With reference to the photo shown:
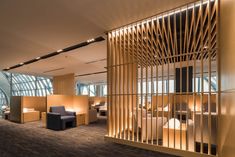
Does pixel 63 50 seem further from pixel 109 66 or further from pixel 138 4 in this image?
pixel 138 4

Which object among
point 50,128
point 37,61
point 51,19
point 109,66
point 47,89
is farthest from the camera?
point 47,89

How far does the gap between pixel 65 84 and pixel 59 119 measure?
7150 mm

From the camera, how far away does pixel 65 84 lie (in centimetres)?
1477

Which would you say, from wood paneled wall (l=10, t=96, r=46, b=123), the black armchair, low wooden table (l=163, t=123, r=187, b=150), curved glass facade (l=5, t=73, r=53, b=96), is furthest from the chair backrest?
curved glass facade (l=5, t=73, r=53, b=96)

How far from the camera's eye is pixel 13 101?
11.3 meters

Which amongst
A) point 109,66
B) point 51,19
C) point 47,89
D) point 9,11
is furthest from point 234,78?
point 47,89

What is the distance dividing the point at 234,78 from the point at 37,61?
10208mm

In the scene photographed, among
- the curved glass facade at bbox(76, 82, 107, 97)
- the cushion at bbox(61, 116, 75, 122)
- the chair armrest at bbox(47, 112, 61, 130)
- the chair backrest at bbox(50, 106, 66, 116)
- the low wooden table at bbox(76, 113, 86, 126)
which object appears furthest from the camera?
the curved glass facade at bbox(76, 82, 107, 97)

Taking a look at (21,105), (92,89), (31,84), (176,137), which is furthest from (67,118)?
(31,84)

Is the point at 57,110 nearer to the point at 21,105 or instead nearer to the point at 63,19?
the point at 21,105

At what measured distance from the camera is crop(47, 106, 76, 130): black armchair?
7.96m

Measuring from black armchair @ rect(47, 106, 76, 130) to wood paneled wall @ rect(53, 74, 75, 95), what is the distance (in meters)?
5.22

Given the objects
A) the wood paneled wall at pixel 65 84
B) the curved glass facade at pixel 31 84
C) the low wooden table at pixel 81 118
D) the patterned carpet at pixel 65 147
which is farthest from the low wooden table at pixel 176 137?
the curved glass facade at pixel 31 84

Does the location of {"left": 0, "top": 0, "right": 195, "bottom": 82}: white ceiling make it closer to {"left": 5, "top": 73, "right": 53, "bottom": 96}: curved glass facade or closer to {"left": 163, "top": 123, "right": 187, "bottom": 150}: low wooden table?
{"left": 163, "top": 123, "right": 187, "bottom": 150}: low wooden table
